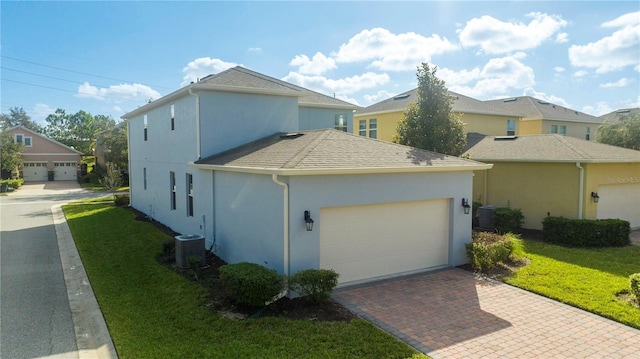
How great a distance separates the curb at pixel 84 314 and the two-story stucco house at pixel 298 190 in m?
3.48

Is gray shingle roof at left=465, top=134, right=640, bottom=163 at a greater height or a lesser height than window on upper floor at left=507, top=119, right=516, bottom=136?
lesser

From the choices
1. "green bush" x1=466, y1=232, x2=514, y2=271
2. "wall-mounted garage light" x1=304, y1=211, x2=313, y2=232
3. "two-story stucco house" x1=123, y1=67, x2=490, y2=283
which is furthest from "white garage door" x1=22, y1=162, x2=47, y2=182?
"green bush" x1=466, y1=232, x2=514, y2=271

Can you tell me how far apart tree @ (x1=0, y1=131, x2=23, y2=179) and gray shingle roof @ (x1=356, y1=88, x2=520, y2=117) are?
3689 cm

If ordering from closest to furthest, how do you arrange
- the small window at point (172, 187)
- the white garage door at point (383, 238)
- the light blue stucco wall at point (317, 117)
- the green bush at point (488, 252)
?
1. the white garage door at point (383, 238)
2. the green bush at point (488, 252)
3. the small window at point (172, 187)
4. the light blue stucco wall at point (317, 117)

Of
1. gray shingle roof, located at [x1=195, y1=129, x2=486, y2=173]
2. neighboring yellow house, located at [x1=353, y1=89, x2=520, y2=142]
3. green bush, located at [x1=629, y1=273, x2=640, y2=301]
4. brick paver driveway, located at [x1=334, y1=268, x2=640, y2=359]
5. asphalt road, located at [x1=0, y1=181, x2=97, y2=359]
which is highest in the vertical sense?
neighboring yellow house, located at [x1=353, y1=89, x2=520, y2=142]

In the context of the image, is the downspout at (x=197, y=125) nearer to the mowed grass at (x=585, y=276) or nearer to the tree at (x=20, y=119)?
the mowed grass at (x=585, y=276)

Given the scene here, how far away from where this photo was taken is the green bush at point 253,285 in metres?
7.59

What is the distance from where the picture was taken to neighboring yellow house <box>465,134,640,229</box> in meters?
15.0

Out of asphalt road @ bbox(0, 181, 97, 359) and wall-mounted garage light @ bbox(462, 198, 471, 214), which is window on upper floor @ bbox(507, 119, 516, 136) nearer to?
wall-mounted garage light @ bbox(462, 198, 471, 214)

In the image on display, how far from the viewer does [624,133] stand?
88.8 feet

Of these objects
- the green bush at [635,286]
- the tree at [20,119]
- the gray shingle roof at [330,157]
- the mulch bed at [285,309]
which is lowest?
the mulch bed at [285,309]

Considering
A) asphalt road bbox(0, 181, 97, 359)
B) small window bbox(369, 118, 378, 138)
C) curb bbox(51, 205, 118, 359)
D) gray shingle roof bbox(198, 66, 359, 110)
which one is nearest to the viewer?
curb bbox(51, 205, 118, 359)

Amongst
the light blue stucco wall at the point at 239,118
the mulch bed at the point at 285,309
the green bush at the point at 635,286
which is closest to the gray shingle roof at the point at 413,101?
the light blue stucco wall at the point at 239,118

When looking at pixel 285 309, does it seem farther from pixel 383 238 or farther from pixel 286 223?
pixel 383 238
